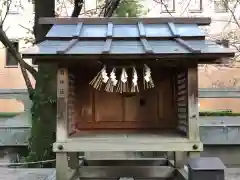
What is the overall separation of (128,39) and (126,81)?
634 mm

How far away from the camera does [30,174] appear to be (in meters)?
8.31

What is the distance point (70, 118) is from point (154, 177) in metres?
1.75

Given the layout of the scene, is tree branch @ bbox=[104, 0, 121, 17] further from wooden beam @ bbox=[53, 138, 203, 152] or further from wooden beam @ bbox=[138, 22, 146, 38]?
wooden beam @ bbox=[53, 138, 203, 152]

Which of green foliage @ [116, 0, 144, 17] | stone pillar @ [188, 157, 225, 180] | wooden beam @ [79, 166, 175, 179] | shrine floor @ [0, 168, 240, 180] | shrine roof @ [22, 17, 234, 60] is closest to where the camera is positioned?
stone pillar @ [188, 157, 225, 180]

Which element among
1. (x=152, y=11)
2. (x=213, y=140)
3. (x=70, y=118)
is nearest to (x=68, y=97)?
(x=70, y=118)

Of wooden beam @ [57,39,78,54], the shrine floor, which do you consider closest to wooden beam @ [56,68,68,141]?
wooden beam @ [57,39,78,54]

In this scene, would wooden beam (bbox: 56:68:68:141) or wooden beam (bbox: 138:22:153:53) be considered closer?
wooden beam (bbox: 138:22:153:53)

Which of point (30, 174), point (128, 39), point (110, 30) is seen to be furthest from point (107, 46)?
point (30, 174)

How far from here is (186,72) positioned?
5.41 metres

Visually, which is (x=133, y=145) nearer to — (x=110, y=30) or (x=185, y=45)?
(x=185, y=45)

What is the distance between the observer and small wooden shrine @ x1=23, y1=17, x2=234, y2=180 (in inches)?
197

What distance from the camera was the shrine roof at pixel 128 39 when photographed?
489 centimetres

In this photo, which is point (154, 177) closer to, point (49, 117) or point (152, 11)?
point (49, 117)

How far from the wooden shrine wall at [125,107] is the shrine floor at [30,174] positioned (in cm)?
159
